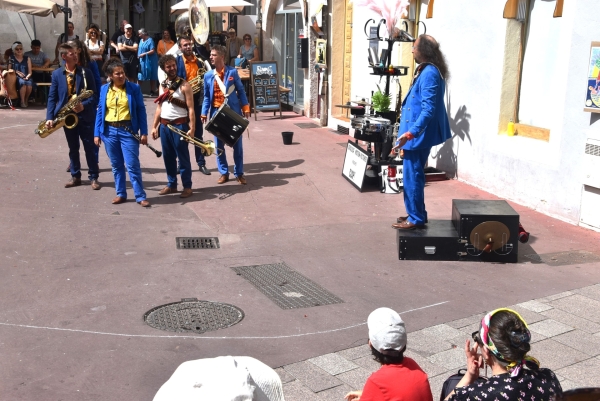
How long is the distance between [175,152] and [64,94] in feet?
5.39

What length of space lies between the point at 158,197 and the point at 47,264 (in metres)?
2.80

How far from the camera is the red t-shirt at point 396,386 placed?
345cm

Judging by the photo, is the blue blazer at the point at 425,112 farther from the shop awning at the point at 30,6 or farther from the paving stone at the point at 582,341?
the shop awning at the point at 30,6

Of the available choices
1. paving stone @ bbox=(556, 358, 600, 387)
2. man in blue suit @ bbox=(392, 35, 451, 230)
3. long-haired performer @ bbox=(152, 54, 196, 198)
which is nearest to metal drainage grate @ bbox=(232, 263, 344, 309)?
man in blue suit @ bbox=(392, 35, 451, 230)

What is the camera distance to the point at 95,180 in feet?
33.7

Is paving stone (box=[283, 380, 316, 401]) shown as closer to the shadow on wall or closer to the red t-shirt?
the red t-shirt

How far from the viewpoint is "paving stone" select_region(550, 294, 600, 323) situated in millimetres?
6156

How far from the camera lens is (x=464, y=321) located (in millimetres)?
6012

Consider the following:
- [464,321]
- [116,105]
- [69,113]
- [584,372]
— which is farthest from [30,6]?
[584,372]

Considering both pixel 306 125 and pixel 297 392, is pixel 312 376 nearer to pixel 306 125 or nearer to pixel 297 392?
pixel 297 392

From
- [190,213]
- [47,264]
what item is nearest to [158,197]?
[190,213]

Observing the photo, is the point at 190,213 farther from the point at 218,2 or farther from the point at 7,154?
the point at 218,2

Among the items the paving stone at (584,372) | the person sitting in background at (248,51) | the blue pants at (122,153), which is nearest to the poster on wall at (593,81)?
the paving stone at (584,372)

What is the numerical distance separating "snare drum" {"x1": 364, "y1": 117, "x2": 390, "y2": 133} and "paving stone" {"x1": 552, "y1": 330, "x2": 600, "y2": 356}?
511 cm
